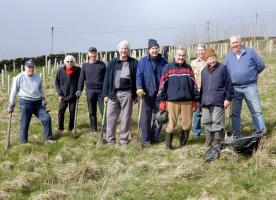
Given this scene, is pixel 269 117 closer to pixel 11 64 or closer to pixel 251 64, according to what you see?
pixel 251 64

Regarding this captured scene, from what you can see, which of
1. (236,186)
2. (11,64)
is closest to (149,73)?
(236,186)

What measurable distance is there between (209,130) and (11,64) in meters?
29.0

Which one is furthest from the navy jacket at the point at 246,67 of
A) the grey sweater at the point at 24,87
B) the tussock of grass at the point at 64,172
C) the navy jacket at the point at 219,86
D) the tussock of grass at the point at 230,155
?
the grey sweater at the point at 24,87

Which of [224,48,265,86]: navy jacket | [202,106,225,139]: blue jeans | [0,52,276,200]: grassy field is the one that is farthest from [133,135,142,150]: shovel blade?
[224,48,265,86]: navy jacket

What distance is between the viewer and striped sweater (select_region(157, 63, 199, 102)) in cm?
680

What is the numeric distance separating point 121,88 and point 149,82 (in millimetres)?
495

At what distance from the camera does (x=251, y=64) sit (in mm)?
6926

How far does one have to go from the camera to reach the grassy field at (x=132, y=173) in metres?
5.07

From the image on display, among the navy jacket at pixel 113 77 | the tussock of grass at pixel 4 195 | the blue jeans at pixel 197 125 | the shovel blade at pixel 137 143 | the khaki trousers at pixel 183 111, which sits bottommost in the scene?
the tussock of grass at pixel 4 195

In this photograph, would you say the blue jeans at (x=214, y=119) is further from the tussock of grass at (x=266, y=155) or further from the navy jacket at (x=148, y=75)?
the navy jacket at (x=148, y=75)

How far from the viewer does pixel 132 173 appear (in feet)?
19.2

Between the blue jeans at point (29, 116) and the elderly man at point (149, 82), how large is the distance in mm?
1787

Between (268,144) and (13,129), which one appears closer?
(268,144)

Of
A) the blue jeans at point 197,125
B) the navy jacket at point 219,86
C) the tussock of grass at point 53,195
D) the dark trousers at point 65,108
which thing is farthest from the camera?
the dark trousers at point 65,108
